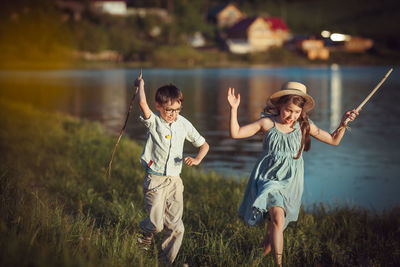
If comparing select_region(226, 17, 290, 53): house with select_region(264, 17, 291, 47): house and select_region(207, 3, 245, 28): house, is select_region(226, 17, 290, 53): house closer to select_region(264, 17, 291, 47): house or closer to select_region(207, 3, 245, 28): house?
select_region(264, 17, 291, 47): house

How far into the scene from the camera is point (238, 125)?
4434 millimetres

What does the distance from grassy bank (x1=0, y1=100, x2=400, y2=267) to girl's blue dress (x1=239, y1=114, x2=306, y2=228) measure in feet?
1.65

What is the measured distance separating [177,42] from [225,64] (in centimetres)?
1004

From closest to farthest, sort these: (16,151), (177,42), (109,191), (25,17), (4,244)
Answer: (4,244), (109,191), (16,151), (25,17), (177,42)

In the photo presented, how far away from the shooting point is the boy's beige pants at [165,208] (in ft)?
15.2

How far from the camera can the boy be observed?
15.1ft

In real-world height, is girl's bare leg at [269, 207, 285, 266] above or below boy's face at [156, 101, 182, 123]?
below

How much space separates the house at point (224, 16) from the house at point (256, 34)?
8.54 m

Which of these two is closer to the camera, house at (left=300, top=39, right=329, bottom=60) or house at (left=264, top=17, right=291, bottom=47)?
house at (left=300, top=39, right=329, bottom=60)

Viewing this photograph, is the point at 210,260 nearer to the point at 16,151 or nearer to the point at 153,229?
the point at 153,229

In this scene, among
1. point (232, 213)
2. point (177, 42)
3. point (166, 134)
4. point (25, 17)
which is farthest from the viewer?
point (177, 42)

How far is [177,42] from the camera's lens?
98188 mm

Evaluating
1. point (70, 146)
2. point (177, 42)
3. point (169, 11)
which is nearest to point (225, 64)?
point (177, 42)

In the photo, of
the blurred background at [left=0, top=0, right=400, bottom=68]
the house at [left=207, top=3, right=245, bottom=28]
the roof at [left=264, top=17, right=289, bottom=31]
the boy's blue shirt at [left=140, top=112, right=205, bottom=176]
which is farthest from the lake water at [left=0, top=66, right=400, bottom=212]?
the house at [left=207, top=3, right=245, bottom=28]
